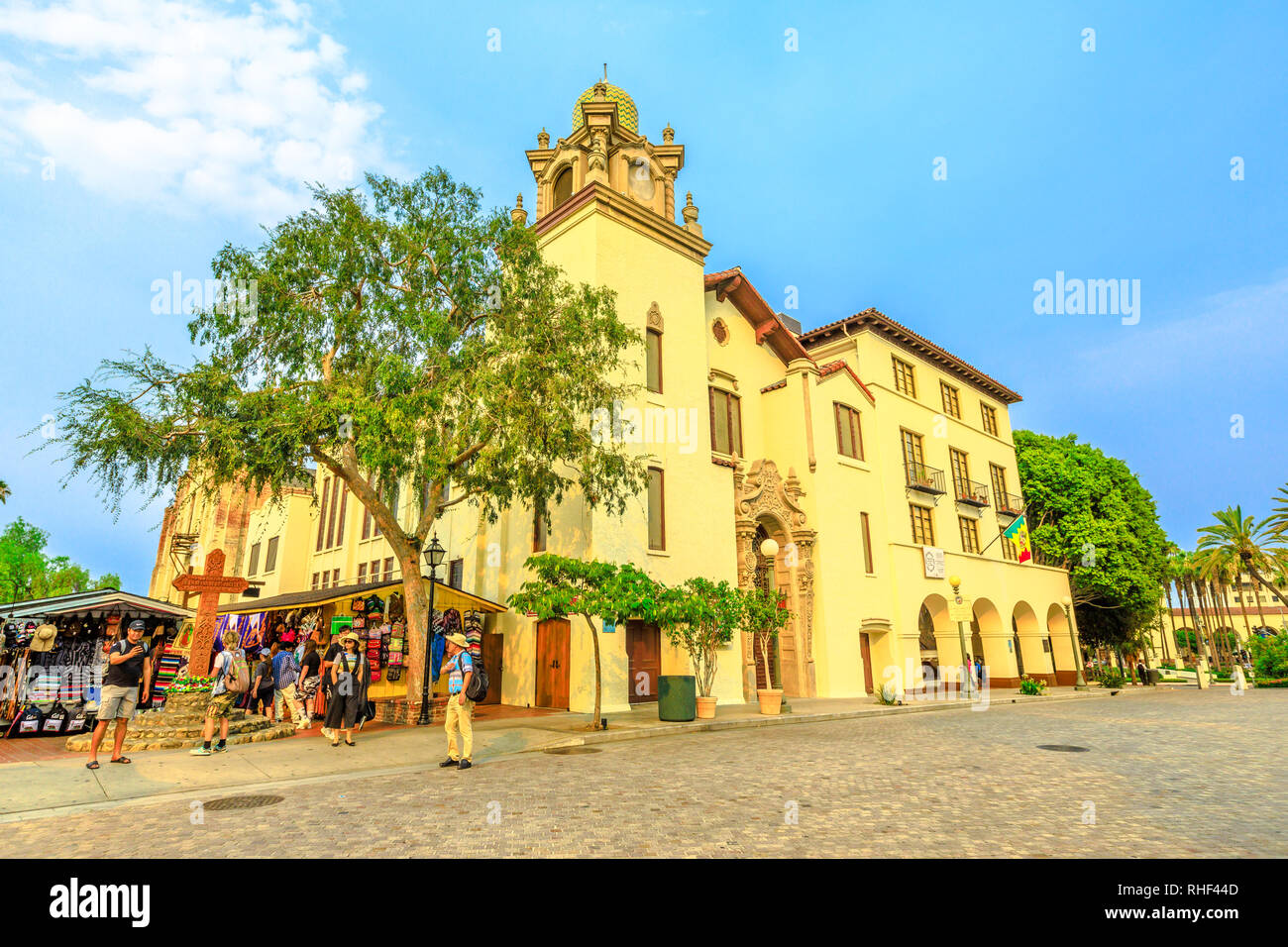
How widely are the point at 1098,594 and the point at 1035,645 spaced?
6446mm

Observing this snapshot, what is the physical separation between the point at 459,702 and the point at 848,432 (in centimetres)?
2252

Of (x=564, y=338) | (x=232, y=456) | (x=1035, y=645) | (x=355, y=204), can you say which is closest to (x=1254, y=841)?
(x=564, y=338)

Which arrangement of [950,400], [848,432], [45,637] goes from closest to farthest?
[45,637] < [848,432] < [950,400]

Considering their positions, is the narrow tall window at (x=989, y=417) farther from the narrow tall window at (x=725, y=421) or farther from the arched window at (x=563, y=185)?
the arched window at (x=563, y=185)

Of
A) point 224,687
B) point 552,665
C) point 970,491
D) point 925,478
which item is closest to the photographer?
point 224,687

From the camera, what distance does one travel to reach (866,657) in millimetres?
27609

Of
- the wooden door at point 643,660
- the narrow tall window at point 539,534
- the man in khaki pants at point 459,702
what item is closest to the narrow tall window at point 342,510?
the narrow tall window at point 539,534

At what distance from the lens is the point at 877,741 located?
1345cm

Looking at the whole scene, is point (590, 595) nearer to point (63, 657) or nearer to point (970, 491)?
point (63, 657)

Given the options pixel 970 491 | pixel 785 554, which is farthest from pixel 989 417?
pixel 785 554

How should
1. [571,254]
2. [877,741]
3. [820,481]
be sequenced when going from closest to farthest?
[877,741]
[571,254]
[820,481]

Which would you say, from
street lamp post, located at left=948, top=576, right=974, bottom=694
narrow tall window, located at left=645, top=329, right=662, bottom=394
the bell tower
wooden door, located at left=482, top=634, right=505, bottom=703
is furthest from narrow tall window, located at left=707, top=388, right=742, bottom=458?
wooden door, located at left=482, top=634, right=505, bottom=703

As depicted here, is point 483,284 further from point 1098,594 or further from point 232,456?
point 1098,594
